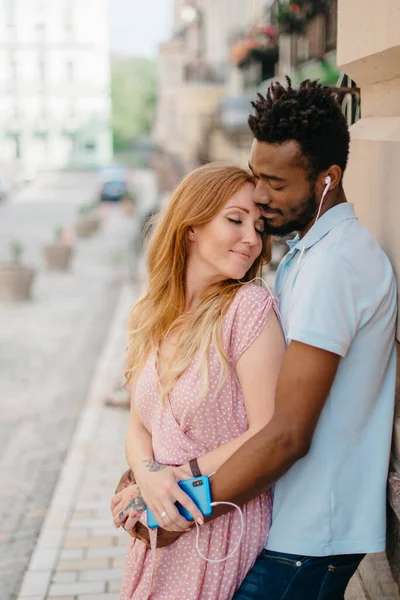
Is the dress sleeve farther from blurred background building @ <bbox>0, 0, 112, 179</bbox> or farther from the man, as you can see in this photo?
blurred background building @ <bbox>0, 0, 112, 179</bbox>

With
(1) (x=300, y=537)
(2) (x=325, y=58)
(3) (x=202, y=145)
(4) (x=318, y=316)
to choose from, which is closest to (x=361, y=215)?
(4) (x=318, y=316)

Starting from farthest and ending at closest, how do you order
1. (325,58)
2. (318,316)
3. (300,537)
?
(325,58) < (300,537) < (318,316)

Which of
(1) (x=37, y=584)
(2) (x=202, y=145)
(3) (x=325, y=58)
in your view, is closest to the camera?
(1) (x=37, y=584)

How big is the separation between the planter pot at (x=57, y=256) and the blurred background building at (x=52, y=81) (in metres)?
39.4

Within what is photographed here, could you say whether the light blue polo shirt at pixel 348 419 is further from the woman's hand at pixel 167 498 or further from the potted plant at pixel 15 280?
the potted plant at pixel 15 280

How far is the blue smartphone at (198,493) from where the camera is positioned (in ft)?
6.95

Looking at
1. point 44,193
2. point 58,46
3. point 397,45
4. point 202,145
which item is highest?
point 58,46

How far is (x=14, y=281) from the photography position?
50.0ft

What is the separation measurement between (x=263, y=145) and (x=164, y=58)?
4117 centimetres

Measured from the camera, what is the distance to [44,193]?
47.5 meters

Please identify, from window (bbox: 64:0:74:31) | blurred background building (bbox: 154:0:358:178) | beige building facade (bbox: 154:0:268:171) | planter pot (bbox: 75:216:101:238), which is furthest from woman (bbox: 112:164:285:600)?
window (bbox: 64:0:74:31)

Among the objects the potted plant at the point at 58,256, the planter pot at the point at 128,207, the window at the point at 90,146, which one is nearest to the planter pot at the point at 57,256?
the potted plant at the point at 58,256

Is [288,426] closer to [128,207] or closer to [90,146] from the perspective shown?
[128,207]

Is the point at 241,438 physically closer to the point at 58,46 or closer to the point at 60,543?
the point at 60,543
